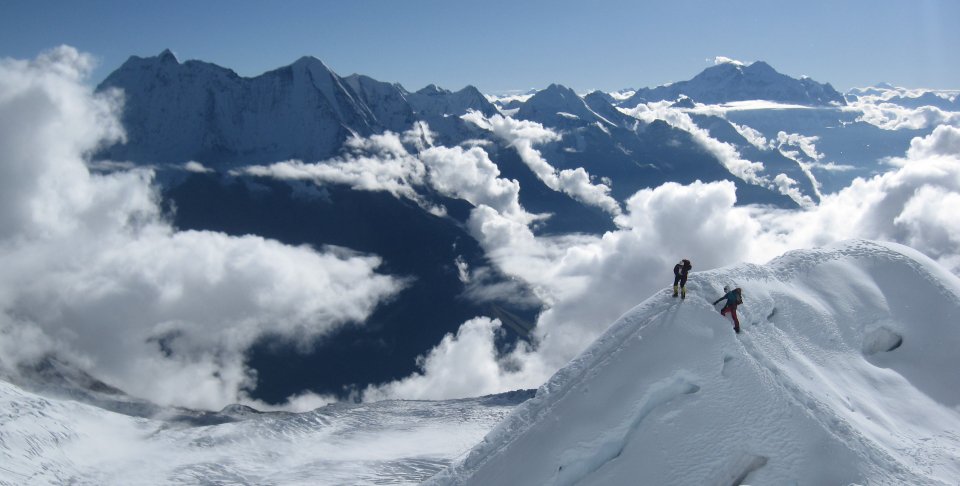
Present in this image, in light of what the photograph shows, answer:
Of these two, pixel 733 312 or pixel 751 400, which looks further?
pixel 733 312

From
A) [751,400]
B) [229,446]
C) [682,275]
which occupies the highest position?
[682,275]

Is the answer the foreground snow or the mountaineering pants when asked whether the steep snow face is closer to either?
the mountaineering pants

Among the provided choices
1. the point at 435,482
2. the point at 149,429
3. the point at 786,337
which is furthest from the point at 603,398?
the point at 149,429

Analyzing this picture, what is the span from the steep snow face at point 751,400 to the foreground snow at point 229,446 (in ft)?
304

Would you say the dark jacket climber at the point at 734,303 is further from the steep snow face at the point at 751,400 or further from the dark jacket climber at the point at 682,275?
the dark jacket climber at the point at 682,275

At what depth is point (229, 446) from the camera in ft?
486

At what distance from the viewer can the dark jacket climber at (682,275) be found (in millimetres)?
34719

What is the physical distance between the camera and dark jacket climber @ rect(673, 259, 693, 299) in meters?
34.7

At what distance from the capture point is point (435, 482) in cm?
3183

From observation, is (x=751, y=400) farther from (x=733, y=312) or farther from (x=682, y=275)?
(x=682, y=275)

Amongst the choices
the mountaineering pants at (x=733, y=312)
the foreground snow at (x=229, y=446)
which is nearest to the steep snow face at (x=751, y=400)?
the mountaineering pants at (x=733, y=312)

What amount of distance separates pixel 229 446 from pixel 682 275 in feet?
484

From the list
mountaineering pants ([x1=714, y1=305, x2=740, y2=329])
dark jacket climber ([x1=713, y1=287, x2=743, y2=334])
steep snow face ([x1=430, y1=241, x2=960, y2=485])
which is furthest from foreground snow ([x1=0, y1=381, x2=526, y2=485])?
dark jacket climber ([x1=713, y1=287, x2=743, y2=334])

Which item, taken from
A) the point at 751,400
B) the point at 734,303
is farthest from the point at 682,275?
the point at 751,400
